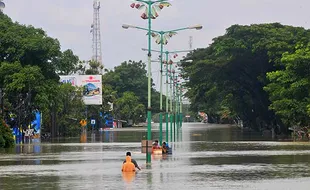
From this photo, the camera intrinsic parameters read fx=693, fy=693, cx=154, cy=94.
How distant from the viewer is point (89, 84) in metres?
102

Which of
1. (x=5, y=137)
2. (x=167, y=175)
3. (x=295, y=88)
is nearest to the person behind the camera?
(x=167, y=175)

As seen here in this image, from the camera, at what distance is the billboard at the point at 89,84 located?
10219 cm

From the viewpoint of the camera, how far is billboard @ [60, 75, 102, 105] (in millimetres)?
102188

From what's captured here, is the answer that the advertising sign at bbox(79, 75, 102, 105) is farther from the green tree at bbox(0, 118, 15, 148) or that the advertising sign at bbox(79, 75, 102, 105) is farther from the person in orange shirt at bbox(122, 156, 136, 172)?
the person in orange shirt at bbox(122, 156, 136, 172)

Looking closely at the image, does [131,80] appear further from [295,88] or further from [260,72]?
[295,88]

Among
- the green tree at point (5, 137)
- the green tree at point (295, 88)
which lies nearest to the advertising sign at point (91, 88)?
the green tree at point (295, 88)

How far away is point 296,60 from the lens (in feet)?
218

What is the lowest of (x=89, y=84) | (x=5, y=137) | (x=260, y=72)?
(x=5, y=137)

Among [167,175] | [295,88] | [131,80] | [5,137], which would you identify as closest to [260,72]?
[295,88]

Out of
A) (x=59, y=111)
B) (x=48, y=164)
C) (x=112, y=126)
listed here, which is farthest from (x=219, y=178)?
(x=112, y=126)

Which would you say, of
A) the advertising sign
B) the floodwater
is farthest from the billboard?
the floodwater

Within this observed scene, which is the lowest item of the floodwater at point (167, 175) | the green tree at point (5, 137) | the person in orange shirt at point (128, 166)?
the floodwater at point (167, 175)

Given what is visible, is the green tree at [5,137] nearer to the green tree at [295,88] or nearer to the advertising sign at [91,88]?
the green tree at [295,88]

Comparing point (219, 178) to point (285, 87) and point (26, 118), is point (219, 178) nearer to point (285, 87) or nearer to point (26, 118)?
point (26, 118)
